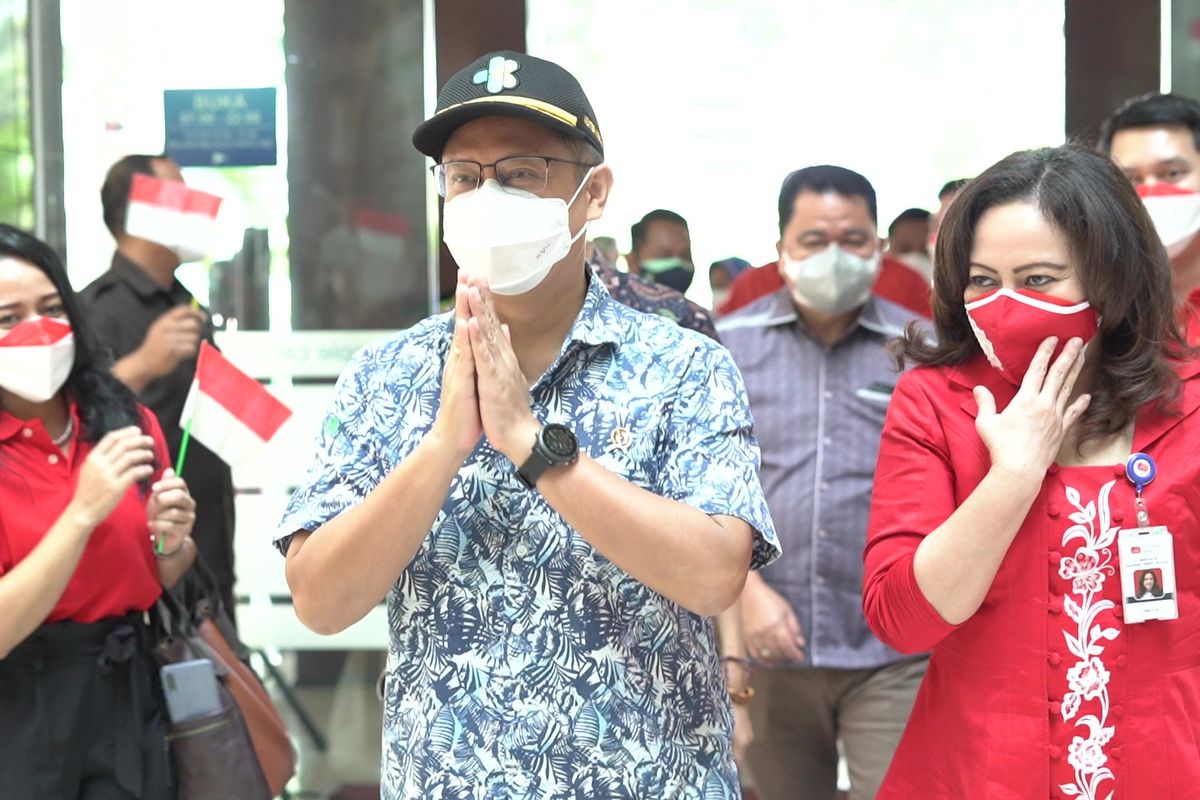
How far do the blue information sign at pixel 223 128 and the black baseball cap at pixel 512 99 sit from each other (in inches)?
124

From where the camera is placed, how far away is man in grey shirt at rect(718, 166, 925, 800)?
3.49 meters

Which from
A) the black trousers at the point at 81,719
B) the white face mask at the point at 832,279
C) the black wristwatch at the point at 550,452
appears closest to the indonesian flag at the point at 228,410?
the black trousers at the point at 81,719

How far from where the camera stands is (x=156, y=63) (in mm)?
5254

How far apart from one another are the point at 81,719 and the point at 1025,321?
1895 millimetres

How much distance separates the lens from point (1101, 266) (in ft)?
7.36

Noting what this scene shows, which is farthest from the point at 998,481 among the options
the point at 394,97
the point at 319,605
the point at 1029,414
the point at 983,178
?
the point at 394,97

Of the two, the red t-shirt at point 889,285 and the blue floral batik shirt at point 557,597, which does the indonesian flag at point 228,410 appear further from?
the red t-shirt at point 889,285

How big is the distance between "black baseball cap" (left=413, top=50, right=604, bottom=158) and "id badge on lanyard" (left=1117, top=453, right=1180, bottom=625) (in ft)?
3.25

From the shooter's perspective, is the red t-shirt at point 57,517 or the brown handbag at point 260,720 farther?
the brown handbag at point 260,720

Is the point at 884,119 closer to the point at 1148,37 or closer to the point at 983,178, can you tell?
the point at 1148,37

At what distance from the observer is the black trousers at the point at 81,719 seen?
2785mm

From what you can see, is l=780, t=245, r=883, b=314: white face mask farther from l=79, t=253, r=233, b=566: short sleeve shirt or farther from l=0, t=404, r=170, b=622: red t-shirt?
l=79, t=253, r=233, b=566: short sleeve shirt

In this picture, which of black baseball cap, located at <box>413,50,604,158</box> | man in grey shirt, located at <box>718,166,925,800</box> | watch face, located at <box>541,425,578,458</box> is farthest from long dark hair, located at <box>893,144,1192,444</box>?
man in grey shirt, located at <box>718,166,925,800</box>

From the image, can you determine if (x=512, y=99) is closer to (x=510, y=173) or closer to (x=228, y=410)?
(x=510, y=173)
